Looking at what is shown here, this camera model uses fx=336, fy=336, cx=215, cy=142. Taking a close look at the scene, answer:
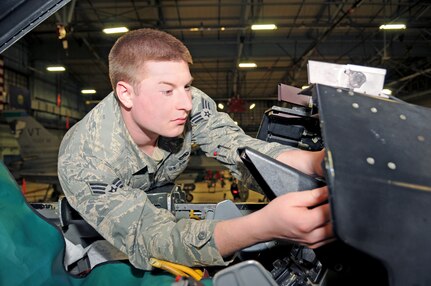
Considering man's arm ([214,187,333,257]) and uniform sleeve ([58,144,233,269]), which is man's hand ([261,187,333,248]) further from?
uniform sleeve ([58,144,233,269])

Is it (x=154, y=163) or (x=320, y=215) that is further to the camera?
(x=154, y=163)

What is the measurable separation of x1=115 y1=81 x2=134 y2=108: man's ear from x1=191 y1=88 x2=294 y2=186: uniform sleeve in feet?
1.59

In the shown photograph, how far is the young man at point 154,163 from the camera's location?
0.78 m

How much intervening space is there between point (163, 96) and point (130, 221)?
43 centimetres

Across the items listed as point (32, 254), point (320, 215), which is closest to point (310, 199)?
point (320, 215)

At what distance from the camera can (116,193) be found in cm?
107

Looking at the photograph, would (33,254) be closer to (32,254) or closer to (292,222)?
(32,254)

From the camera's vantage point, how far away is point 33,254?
1.08m

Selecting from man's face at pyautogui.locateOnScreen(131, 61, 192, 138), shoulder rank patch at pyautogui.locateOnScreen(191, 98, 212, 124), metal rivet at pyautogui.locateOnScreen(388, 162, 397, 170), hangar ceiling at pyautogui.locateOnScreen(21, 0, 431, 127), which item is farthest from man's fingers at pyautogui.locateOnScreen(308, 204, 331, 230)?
hangar ceiling at pyautogui.locateOnScreen(21, 0, 431, 127)

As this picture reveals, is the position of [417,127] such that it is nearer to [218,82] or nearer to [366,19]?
[366,19]

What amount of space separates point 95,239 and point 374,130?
133cm

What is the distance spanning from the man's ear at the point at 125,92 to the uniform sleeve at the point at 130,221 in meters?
0.24

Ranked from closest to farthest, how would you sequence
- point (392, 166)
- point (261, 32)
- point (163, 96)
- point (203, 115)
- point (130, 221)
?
1. point (392, 166)
2. point (130, 221)
3. point (163, 96)
4. point (203, 115)
5. point (261, 32)

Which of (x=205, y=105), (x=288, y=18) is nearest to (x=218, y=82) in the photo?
(x=288, y=18)
